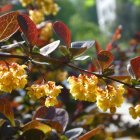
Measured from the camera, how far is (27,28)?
0.77m

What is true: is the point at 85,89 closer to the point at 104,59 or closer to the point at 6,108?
the point at 104,59

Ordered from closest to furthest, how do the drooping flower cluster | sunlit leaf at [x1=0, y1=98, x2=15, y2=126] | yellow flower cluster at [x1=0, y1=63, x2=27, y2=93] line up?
yellow flower cluster at [x1=0, y1=63, x2=27, y2=93], sunlit leaf at [x1=0, y1=98, x2=15, y2=126], the drooping flower cluster

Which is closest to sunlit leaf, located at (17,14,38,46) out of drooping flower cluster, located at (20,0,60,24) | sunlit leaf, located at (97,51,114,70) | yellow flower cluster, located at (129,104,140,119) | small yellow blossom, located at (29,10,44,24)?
sunlit leaf, located at (97,51,114,70)

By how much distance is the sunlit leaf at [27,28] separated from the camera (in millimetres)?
754

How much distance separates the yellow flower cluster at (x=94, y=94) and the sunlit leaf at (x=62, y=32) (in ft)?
0.28

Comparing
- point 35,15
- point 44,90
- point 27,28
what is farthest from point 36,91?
point 35,15

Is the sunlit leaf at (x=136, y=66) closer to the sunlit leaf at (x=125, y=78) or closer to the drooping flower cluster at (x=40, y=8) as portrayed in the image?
the sunlit leaf at (x=125, y=78)

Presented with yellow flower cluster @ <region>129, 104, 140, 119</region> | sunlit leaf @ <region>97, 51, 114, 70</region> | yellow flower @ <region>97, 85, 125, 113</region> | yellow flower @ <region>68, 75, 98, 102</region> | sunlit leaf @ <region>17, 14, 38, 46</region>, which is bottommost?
yellow flower cluster @ <region>129, 104, 140, 119</region>

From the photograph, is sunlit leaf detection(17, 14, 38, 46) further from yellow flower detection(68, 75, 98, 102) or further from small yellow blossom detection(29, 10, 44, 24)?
small yellow blossom detection(29, 10, 44, 24)

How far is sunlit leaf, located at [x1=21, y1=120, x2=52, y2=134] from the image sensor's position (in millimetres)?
889

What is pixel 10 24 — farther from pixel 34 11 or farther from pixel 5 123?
pixel 34 11

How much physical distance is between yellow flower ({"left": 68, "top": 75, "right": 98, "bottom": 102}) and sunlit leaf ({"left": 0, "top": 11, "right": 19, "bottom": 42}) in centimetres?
15

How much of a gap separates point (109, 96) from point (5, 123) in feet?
0.97

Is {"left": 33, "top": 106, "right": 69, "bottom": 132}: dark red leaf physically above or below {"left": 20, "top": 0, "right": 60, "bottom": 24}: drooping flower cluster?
below
